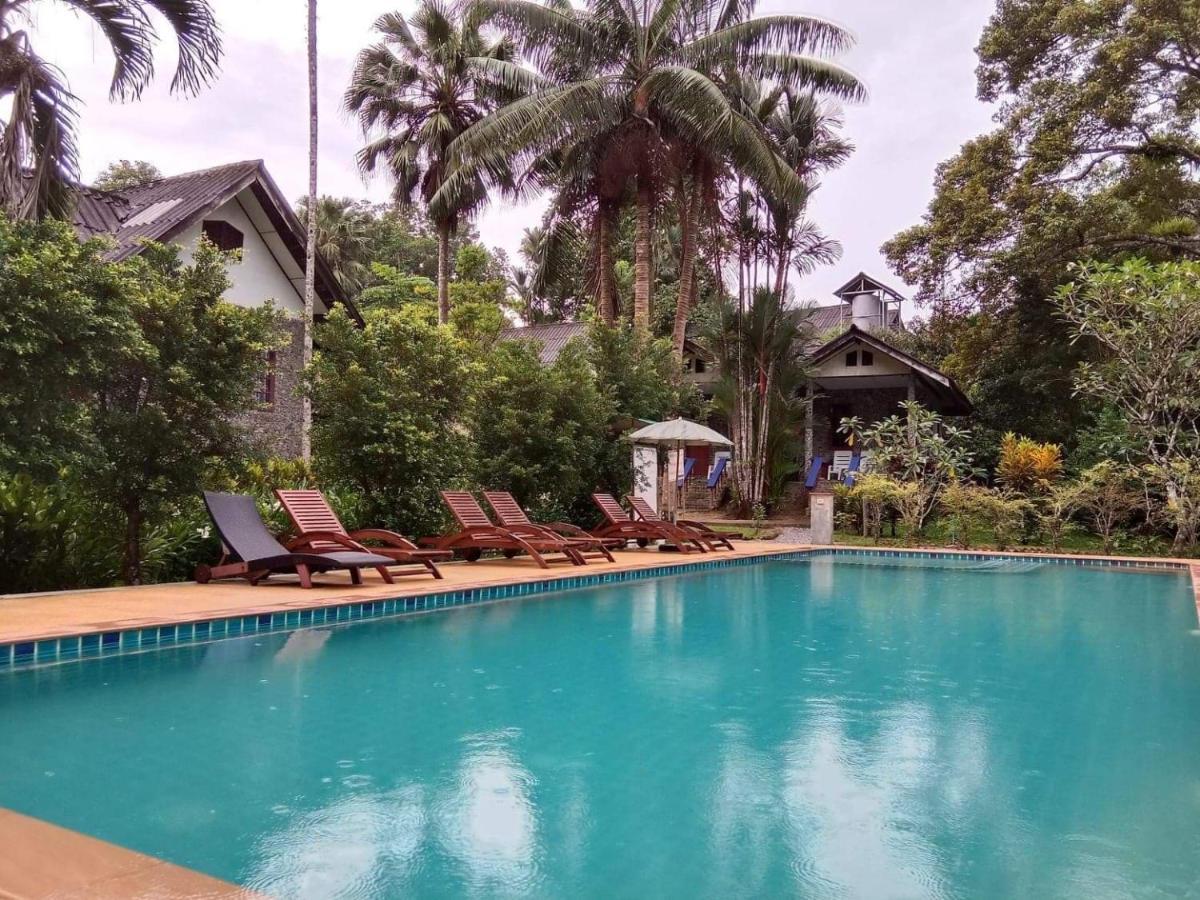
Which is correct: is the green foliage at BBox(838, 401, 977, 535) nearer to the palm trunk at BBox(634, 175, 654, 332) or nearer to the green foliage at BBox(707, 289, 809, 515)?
the green foliage at BBox(707, 289, 809, 515)

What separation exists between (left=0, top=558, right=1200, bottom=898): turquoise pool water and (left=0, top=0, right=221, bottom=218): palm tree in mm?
4947

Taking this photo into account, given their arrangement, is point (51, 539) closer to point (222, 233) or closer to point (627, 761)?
point (627, 761)

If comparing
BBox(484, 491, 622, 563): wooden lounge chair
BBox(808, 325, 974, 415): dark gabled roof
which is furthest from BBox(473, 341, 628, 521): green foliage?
BBox(808, 325, 974, 415): dark gabled roof

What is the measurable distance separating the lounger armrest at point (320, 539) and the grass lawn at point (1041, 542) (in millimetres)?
11448

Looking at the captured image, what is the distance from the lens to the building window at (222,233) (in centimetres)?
1730

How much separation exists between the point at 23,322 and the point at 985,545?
1595 centimetres

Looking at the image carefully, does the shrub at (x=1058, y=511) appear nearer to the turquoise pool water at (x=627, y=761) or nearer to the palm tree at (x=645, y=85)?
the palm tree at (x=645, y=85)

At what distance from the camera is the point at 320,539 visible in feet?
28.1

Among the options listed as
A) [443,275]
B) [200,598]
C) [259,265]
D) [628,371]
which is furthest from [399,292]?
[200,598]

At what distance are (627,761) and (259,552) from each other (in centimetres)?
557

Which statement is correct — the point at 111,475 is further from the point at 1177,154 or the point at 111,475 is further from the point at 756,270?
the point at 1177,154

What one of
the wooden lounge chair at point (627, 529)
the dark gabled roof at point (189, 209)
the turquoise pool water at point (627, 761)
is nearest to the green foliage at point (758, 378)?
the wooden lounge chair at point (627, 529)

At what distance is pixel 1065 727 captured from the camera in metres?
4.68

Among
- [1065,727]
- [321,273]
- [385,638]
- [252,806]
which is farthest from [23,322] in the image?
[321,273]
